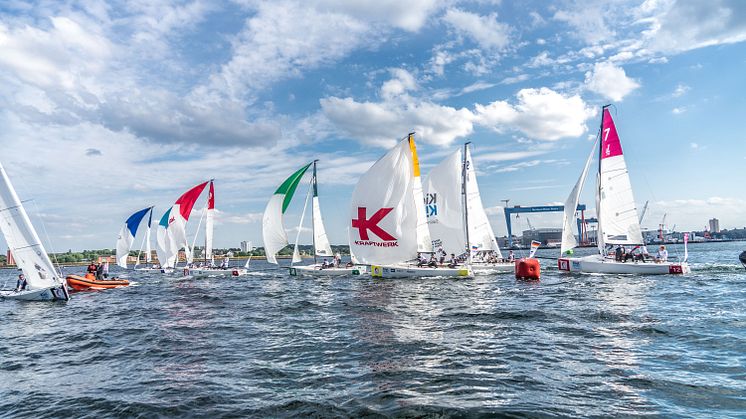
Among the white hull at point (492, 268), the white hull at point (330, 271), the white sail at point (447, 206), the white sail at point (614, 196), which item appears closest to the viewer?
the white sail at point (614, 196)

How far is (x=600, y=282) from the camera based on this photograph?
91.2 feet

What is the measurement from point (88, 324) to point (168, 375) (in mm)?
10954

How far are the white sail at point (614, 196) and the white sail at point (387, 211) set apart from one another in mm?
14813

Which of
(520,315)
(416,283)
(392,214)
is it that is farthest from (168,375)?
(392,214)

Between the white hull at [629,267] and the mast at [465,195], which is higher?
the mast at [465,195]

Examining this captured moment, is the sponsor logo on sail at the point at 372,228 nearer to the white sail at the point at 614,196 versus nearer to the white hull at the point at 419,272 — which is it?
the white hull at the point at 419,272

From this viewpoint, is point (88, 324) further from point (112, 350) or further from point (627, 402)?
point (627, 402)

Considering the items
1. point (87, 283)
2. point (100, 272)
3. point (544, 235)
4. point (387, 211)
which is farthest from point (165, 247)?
point (544, 235)

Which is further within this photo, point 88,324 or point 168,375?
point 88,324

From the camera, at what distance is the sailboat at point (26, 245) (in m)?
24.1

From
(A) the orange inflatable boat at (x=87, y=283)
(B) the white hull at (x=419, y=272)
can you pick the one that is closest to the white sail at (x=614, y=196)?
(B) the white hull at (x=419, y=272)

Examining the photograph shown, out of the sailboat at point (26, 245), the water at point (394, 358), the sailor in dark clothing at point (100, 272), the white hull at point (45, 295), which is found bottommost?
the water at point (394, 358)

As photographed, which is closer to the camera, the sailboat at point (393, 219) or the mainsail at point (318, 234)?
the sailboat at point (393, 219)

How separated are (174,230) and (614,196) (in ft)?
143
